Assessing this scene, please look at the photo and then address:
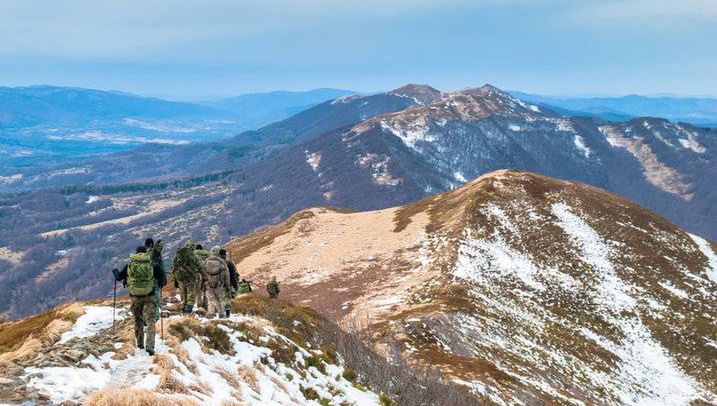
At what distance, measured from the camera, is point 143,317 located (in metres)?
16.5

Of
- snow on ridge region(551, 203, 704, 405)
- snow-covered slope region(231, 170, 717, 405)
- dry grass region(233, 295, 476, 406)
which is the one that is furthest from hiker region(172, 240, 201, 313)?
snow on ridge region(551, 203, 704, 405)

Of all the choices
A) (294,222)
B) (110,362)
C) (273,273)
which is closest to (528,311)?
(273,273)

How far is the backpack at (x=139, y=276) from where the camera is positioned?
54.2 ft

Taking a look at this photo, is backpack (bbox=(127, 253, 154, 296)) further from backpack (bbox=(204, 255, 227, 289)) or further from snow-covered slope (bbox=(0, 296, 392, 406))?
backpack (bbox=(204, 255, 227, 289))

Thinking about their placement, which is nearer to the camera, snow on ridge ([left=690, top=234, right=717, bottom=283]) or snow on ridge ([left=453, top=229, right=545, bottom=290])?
snow on ridge ([left=453, top=229, right=545, bottom=290])

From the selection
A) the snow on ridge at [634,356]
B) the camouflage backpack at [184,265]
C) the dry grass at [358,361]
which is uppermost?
the camouflage backpack at [184,265]

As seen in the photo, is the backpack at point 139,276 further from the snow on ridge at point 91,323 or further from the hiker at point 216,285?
the hiker at point 216,285

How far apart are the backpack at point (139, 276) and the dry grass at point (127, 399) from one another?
5.02 m

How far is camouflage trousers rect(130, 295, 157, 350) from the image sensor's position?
53.1ft

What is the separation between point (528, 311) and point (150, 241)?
42.0 meters

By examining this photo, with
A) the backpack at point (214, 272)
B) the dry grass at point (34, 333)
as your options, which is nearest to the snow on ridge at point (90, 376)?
the dry grass at point (34, 333)

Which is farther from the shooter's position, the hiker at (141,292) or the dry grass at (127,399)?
the hiker at (141,292)

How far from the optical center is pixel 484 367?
36.8 meters

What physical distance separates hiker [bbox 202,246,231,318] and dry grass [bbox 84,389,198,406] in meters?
10.7
